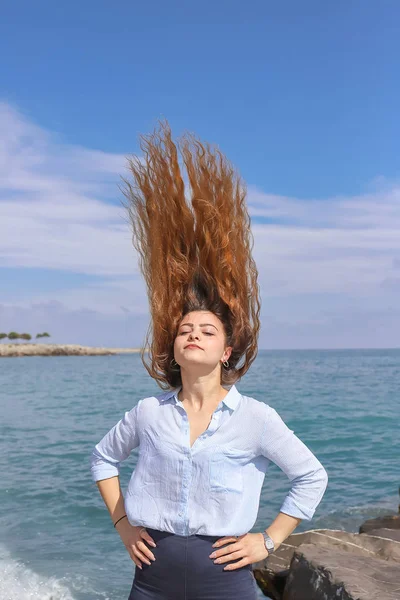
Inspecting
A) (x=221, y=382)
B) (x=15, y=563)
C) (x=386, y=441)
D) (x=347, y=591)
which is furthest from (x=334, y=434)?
(x=221, y=382)

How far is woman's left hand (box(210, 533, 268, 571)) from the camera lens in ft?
9.30

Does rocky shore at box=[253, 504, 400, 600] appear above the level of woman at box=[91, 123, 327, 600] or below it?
below

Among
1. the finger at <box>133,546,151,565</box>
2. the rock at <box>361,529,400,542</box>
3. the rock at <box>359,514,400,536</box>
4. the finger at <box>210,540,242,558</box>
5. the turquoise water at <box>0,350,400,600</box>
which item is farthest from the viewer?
the rock at <box>359,514,400,536</box>

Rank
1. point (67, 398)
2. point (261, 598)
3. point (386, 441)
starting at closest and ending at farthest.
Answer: point (261, 598), point (386, 441), point (67, 398)

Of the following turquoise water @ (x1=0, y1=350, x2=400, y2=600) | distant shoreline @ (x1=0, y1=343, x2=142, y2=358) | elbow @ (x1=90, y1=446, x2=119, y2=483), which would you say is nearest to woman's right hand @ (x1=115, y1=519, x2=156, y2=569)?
elbow @ (x1=90, y1=446, x2=119, y2=483)

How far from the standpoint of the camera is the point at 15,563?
827 cm

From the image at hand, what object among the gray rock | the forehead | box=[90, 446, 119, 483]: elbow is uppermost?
the forehead

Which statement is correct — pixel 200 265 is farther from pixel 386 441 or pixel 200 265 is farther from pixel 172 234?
pixel 386 441

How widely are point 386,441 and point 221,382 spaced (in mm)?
16642

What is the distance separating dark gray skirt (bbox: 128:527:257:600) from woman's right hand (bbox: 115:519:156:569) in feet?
0.10

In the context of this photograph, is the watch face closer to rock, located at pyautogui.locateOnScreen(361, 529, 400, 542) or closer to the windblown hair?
the windblown hair

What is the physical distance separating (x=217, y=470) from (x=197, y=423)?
0.84ft

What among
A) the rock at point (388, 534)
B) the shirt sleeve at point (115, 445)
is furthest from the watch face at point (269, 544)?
the rock at point (388, 534)

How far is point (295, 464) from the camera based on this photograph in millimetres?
2902
